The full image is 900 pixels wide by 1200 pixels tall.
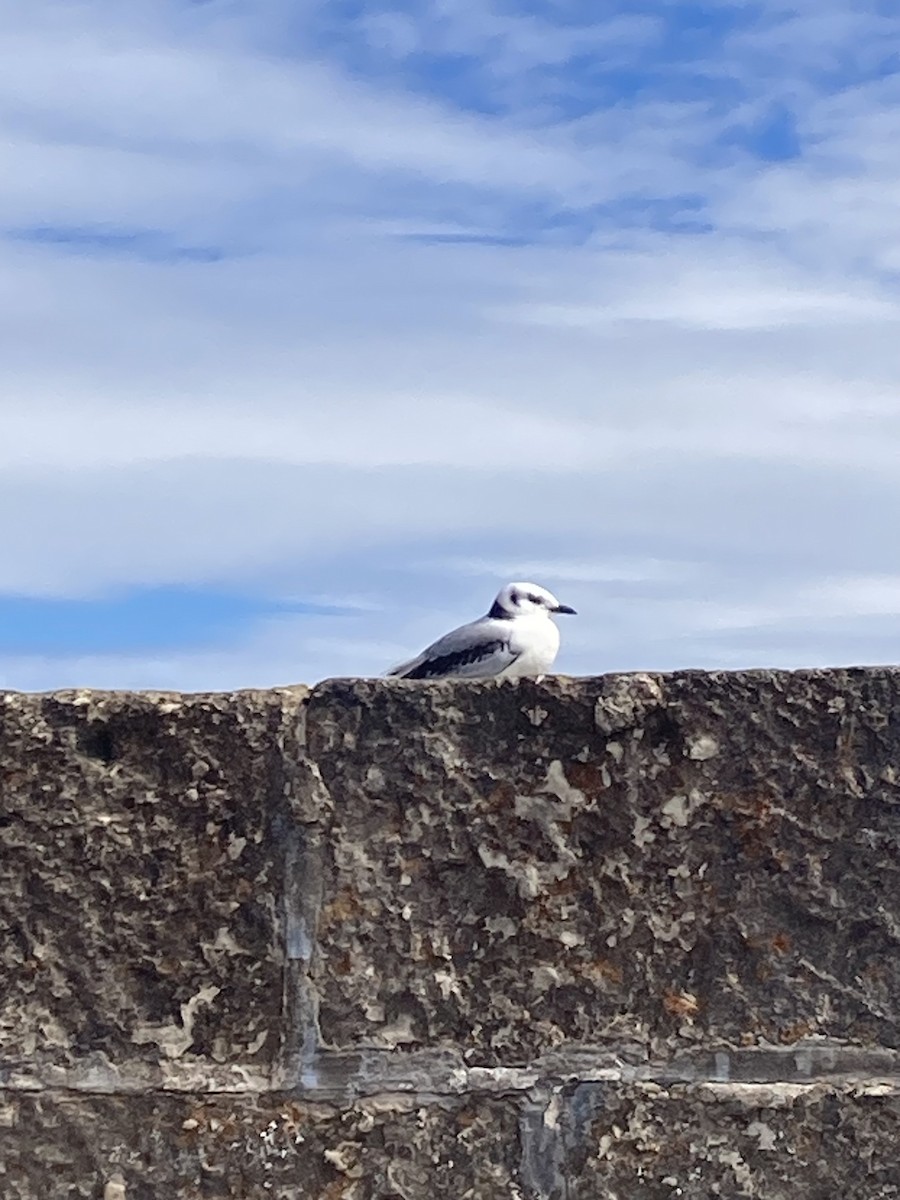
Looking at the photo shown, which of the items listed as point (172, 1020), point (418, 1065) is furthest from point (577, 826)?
point (172, 1020)

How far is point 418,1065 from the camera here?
2684 mm

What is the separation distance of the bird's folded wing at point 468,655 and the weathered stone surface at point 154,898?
3.64 m

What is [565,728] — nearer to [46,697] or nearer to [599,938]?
[599,938]

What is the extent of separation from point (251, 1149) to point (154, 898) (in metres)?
0.39

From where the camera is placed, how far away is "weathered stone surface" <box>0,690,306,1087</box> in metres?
2.72

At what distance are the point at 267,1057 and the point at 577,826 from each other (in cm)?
56

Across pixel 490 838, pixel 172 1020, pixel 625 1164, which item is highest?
pixel 490 838

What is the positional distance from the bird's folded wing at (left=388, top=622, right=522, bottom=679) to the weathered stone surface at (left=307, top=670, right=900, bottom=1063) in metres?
3.66

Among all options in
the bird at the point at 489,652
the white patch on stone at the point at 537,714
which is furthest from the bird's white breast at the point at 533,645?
the white patch on stone at the point at 537,714

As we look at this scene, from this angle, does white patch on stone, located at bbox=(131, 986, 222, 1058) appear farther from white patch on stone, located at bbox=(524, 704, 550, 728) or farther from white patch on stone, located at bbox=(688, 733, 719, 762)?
white patch on stone, located at bbox=(688, 733, 719, 762)

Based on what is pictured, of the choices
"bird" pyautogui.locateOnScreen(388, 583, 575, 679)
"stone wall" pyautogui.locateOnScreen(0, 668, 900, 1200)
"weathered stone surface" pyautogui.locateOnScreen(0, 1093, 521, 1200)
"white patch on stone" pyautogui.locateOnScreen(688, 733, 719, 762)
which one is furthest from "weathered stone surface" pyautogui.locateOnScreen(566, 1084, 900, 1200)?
"bird" pyautogui.locateOnScreen(388, 583, 575, 679)

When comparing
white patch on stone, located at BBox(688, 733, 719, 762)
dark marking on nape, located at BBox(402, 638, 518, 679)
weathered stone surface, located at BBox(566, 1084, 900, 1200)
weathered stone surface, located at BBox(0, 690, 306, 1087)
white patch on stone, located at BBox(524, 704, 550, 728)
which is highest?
dark marking on nape, located at BBox(402, 638, 518, 679)

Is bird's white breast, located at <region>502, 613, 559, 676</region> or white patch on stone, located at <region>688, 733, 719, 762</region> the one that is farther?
bird's white breast, located at <region>502, 613, 559, 676</region>

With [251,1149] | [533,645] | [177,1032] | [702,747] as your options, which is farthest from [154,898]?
[533,645]
